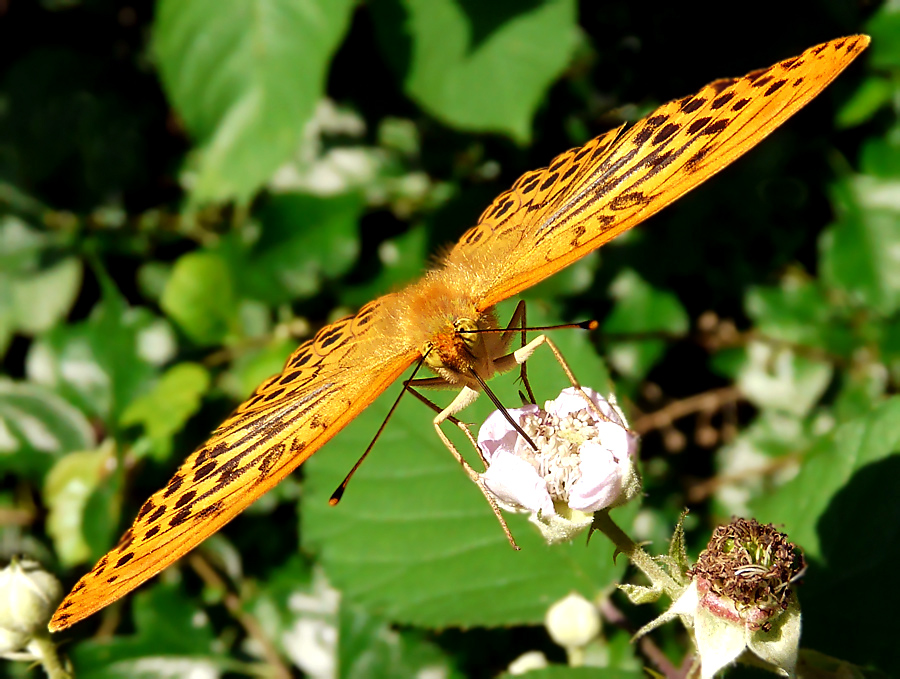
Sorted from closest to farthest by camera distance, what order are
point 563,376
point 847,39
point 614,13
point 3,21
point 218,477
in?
point 847,39, point 218,477, point 563,376, point 614,13, point 3,21

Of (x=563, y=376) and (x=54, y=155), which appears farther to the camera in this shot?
(x=54, y=155)

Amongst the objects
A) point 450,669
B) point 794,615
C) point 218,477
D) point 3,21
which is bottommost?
point 450,669

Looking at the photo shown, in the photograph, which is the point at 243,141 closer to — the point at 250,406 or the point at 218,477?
the point at 250,406

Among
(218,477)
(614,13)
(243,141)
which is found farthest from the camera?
(614,13)

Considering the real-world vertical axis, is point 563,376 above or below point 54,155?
below

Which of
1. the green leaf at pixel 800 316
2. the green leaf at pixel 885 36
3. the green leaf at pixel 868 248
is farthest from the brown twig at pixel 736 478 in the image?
the green leaf at pixel 885 36

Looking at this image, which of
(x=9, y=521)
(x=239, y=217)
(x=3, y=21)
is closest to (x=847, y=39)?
(x=239, y=217)

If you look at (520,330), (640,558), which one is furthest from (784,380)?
(640,558)

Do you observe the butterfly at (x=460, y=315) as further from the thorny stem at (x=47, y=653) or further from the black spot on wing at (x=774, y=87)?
the thorny stem at (x=47, y=653)
